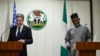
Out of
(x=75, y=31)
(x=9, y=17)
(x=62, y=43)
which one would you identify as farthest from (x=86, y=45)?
(x=9, y=17)

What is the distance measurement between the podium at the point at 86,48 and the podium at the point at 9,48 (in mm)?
718

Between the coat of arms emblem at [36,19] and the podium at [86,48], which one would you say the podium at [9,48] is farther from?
the coat of arms emblem at [36,19]

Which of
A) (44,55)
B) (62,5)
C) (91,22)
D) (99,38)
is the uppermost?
(62,5)

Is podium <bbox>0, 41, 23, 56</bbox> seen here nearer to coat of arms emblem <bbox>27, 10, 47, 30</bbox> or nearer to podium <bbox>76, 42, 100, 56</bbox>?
podium <bbox>76, 42, 100, 56</bbox>

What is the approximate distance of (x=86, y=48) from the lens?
2652 mm

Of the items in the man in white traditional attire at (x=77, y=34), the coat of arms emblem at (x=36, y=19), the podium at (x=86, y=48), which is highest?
the coat of arms emblem at (x=36, y=19)

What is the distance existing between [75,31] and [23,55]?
93 centimetres

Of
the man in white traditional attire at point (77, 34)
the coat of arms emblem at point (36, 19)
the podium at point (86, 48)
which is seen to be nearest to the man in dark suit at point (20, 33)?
the man in white traditional attire at point (77, 34)

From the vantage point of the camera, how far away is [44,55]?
493 centimetres

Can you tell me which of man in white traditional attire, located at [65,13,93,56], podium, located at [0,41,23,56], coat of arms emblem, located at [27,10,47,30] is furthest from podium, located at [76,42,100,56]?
coat of arms emblem, located at [27,10,47,30]

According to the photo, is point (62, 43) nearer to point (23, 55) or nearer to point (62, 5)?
point (62, 5)

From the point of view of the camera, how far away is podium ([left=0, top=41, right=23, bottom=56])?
262 cm

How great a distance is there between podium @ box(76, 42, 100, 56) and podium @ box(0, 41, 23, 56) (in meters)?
0.72

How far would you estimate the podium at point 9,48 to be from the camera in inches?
103
